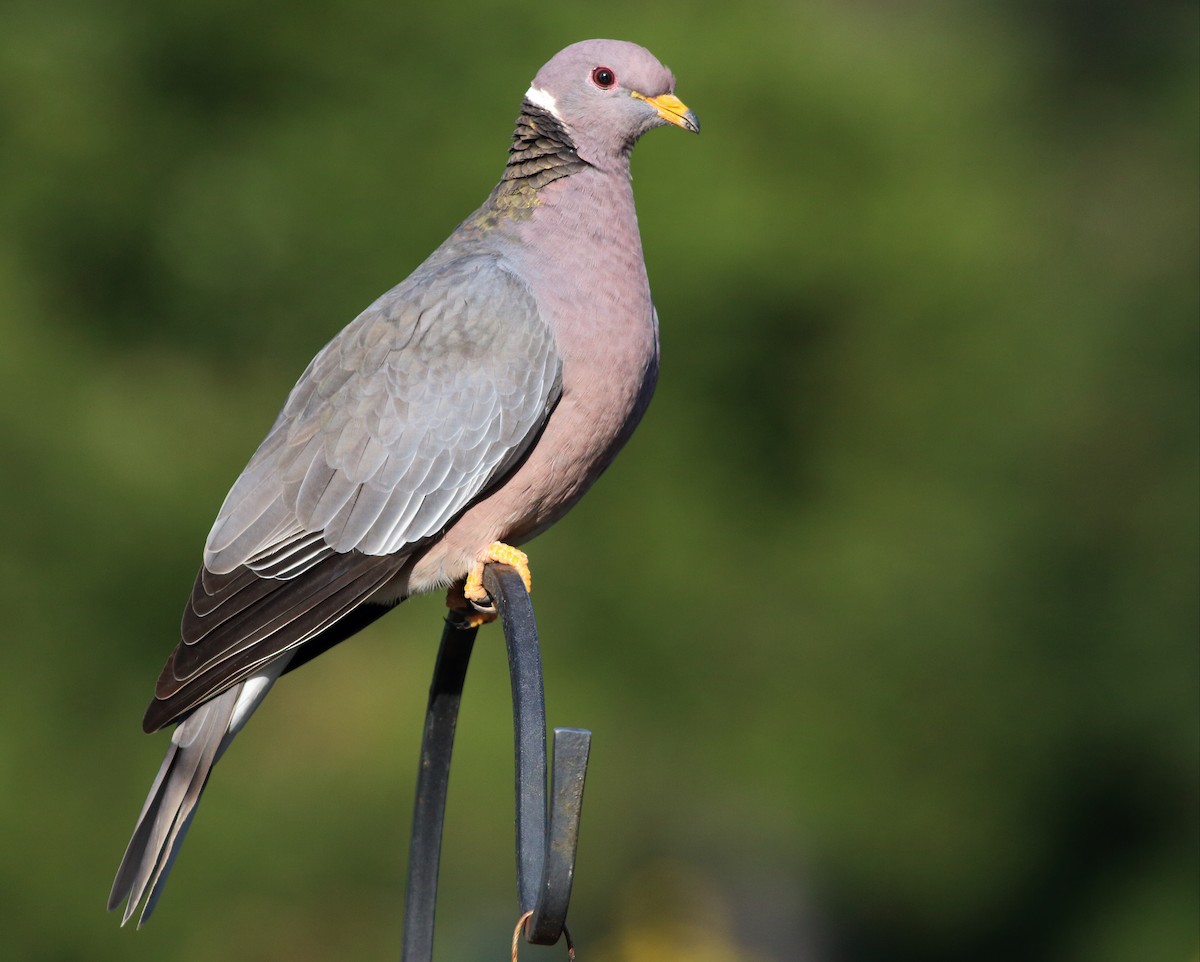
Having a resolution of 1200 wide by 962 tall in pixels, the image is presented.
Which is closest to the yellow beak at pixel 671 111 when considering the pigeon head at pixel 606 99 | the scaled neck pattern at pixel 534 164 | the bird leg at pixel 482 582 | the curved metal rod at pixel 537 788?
the pigeon head at pixel 606 99

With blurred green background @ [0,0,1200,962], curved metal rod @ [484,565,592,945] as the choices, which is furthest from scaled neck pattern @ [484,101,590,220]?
blurred green background @ [0,0,1200,962]

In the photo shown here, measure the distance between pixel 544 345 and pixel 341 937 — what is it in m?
4.68

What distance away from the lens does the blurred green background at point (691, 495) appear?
5914 millimetres

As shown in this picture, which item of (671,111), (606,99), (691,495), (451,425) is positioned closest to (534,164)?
(606,99)

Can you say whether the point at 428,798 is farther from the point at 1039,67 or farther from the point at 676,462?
the point at 1039,67

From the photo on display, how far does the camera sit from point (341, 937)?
22.2 ft

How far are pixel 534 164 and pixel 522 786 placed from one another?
4.71ft

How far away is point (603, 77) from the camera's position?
3145mm

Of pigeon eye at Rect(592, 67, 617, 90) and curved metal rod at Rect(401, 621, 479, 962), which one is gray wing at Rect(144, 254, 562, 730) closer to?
curved metal rod at Rect(401, 621, 479, 962)

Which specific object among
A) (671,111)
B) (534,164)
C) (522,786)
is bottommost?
(522,786)

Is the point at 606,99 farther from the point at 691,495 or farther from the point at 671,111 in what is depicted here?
the point at 691,495

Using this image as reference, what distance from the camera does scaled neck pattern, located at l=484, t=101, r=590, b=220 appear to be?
3.11m

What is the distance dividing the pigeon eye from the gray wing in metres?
0.47

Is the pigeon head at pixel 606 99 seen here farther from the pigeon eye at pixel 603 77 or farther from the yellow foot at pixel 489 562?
the yellow foot at pixel 489 562
